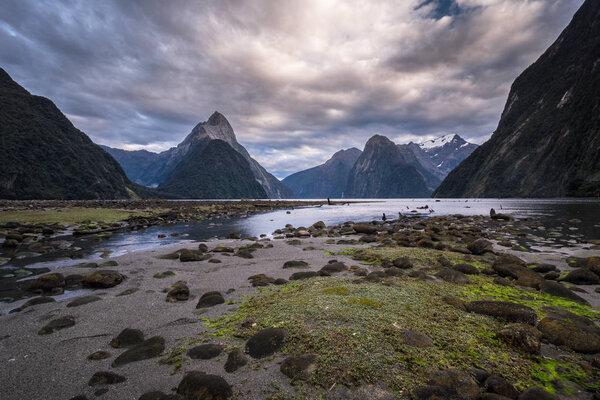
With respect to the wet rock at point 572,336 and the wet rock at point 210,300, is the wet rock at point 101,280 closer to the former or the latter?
the wet rock at point 210,300

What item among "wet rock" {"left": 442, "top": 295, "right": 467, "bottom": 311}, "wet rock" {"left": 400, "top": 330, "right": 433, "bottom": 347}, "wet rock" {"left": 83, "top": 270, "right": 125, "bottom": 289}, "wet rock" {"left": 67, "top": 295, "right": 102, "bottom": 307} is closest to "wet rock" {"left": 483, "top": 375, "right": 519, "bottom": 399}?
"wet rock" {"left": 400, "top": 330, "right": 433, "bottom": 347}

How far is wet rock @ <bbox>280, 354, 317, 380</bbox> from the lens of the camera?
12.6ft

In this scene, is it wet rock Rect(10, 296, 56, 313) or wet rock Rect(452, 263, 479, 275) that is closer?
wet rock Rect(10, 296, 56, 313)

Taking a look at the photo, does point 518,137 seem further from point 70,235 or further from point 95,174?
point 95,174

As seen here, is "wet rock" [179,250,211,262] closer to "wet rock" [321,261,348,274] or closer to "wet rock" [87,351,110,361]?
"wet rock" [321,261,348,274]

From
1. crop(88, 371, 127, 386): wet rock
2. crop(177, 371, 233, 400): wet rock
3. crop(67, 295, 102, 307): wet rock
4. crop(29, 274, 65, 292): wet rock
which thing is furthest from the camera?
crop(29, 274, 65, 292): wet rock

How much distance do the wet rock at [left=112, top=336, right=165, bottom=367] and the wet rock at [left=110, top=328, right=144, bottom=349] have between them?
0.81ft

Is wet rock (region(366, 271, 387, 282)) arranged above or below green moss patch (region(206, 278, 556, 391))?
below

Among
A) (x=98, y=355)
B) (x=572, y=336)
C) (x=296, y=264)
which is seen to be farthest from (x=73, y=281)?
(x=572, y=336)

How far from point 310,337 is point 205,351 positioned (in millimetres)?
1955

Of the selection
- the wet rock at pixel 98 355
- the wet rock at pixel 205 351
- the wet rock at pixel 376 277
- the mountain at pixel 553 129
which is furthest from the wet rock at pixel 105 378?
the mountain at pixel 553 129

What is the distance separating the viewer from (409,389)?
11.4ft

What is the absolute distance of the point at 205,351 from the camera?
4680 mm

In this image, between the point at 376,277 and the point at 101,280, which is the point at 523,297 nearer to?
the point at 376,277
